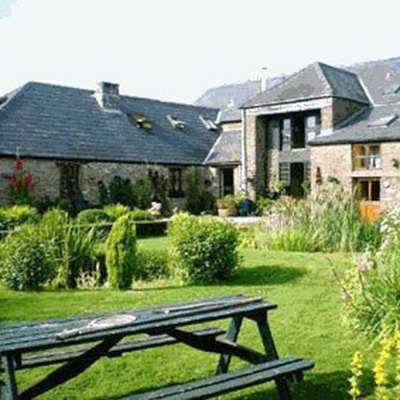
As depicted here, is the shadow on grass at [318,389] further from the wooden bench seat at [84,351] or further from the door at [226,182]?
the door at [226,182]

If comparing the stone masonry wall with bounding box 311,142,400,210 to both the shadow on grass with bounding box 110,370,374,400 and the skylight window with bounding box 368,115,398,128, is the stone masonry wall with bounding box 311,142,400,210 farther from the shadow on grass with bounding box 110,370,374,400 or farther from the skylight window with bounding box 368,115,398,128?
the shadow on grass with bounding box 110,370,374,400

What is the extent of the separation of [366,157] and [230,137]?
9.86 meters

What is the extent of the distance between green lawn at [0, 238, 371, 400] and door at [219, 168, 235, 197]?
19781 millimetres

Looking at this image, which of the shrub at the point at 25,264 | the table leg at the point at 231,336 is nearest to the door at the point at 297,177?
the shrub at the point at 25,264

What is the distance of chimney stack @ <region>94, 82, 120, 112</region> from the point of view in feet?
98.5

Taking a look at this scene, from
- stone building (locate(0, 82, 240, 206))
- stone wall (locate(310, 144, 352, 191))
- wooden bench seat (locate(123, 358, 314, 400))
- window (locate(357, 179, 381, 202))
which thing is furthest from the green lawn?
window (locate(357, 179, 381, 202))

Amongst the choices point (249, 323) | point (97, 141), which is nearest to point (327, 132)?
point (97, 141)

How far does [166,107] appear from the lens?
34094 mm

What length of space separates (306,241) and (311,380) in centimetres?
827

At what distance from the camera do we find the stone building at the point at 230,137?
84.0ft

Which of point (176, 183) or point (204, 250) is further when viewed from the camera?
point (176, 183)

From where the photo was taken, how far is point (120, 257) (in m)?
10.6

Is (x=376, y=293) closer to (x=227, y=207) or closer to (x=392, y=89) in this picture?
(x=227, y=207)

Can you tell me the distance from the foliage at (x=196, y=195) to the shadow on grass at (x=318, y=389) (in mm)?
25790
